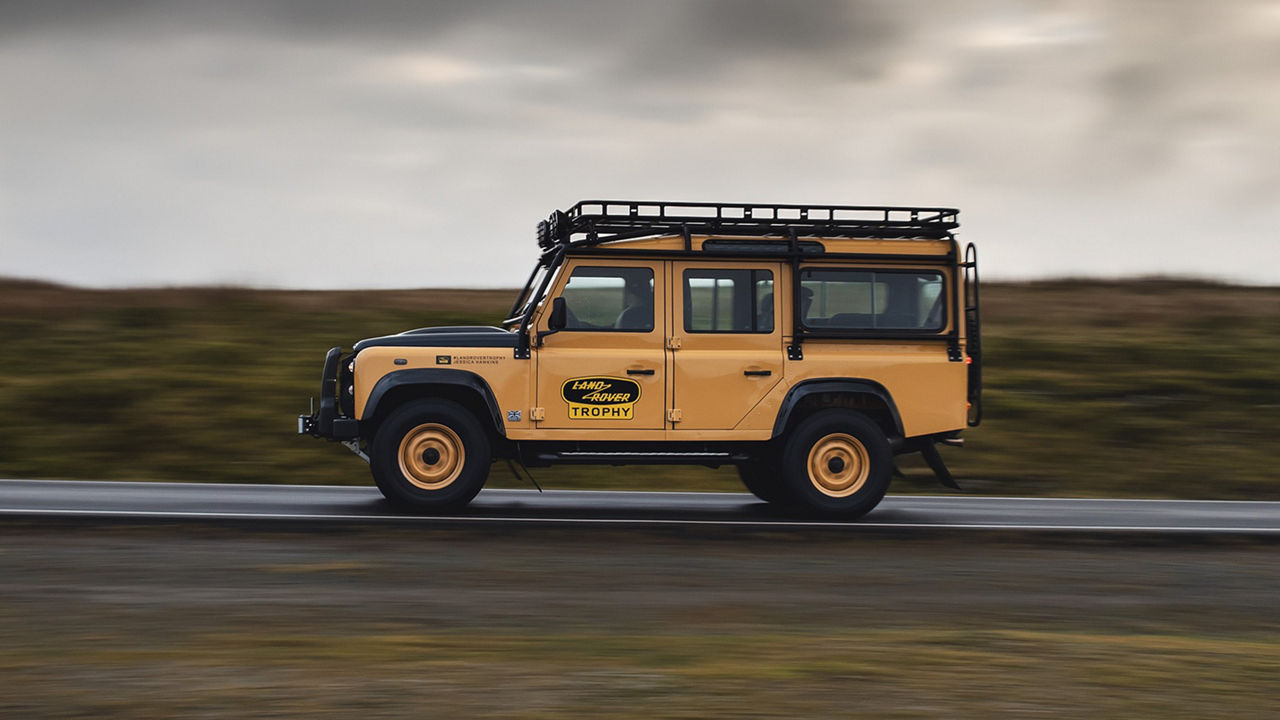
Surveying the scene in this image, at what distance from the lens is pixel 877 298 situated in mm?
11812

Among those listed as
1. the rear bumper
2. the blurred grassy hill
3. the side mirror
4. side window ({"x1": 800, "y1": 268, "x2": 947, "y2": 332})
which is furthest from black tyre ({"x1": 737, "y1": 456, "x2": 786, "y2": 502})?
the rear bumper

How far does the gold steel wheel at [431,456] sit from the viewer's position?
1112cm

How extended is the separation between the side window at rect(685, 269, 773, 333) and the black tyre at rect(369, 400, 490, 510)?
214 cm

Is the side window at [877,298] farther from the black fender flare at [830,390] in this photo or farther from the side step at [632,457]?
the side step at [632,457]

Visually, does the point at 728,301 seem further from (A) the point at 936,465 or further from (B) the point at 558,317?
(A) the point at 936,465

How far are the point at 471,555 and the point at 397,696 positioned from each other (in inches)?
163

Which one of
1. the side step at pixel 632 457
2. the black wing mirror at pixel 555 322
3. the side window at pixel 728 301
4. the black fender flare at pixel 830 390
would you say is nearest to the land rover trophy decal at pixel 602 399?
the side step at pixel 632 457

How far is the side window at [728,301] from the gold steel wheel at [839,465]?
1.14 metres

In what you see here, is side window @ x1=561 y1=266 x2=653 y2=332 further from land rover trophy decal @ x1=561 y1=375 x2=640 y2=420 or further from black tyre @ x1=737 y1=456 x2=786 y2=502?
black tyre @ x1=737 y1=456 x2=786 y2=502

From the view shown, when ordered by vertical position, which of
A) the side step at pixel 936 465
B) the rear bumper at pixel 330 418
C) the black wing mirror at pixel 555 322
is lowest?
the side step at pixel 936 465

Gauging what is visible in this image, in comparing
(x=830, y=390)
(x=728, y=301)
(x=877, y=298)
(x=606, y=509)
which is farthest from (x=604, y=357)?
(x=877, y=298)

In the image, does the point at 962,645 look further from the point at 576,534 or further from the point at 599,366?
the point at 599,366

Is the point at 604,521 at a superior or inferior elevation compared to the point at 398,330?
inferior

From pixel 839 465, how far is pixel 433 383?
11.8ft
